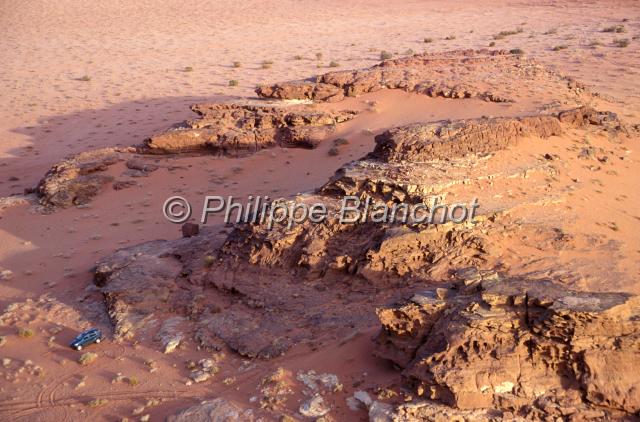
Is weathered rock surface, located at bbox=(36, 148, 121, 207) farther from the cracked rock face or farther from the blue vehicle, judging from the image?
the cracked rock face

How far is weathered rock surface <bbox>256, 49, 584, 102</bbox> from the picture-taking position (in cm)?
1241

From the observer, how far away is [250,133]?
12391 millimetres

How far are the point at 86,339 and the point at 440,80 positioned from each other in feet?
32.1

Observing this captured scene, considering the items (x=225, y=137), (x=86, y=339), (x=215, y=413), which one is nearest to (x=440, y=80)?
(x=225, y=137)

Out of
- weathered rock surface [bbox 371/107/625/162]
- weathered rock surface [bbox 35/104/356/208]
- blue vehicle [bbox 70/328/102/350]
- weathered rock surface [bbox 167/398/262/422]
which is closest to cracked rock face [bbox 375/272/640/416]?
weathered rock surface [bbox 167/398/262/422]

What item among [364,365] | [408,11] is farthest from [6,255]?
[408,11]

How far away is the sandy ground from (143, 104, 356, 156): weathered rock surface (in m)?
0.39

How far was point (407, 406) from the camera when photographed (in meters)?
4.11

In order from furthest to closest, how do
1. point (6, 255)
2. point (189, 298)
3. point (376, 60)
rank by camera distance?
1. point (376, 60)
2. point (6, 255)
3. point (189, 298)

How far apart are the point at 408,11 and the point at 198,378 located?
118 ft

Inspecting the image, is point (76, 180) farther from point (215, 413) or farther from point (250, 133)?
point (215, 413)

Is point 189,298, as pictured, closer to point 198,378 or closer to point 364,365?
point 198,378

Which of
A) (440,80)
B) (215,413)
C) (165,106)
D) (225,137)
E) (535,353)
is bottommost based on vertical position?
(165,106)

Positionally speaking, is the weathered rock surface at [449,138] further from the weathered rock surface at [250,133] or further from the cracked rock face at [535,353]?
the weathered rock surface at [250,133]
